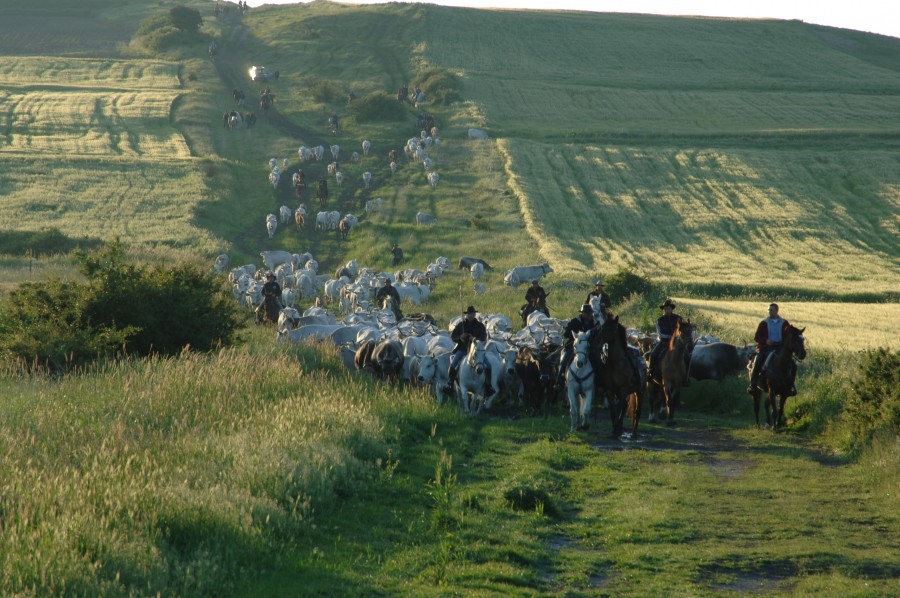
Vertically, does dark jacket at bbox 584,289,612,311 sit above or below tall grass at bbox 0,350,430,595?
above

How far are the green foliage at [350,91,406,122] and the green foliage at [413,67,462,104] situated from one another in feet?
18.2

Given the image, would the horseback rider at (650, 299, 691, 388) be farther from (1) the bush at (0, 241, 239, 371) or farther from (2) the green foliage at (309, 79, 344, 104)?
(2) the green foliage at (309, 79, 344, 104)

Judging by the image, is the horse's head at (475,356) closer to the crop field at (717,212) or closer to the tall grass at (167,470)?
the tall grass at (167,470)

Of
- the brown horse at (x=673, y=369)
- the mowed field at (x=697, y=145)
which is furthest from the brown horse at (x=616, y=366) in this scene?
the mowed field at (x=697, y=145)

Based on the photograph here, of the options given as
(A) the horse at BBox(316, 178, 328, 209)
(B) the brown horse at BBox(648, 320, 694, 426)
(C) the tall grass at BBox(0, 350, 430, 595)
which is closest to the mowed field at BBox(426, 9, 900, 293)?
(A) the horse at BBox(316, 178, 328, 209)

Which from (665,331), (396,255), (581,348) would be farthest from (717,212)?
(581,348)

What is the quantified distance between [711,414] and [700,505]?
30.0 ft

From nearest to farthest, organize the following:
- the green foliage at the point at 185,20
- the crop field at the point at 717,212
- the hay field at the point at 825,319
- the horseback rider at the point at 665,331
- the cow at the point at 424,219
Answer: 1. the horseback rider at the point at 665,331
2. the hay field at the point at 825,319
3. the crop field at the point at 717,212
4. the cow at the point at 424,219
5. the green foliage at the point at 185,20

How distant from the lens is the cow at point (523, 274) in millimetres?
41875

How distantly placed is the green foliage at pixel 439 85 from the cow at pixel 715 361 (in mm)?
62553

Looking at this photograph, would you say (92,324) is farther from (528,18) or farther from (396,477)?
(528,18)

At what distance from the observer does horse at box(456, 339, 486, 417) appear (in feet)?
63.6

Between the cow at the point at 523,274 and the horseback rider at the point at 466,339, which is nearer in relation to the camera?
the horseback rider at the point at 466,339

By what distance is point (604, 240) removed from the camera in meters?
49.8
